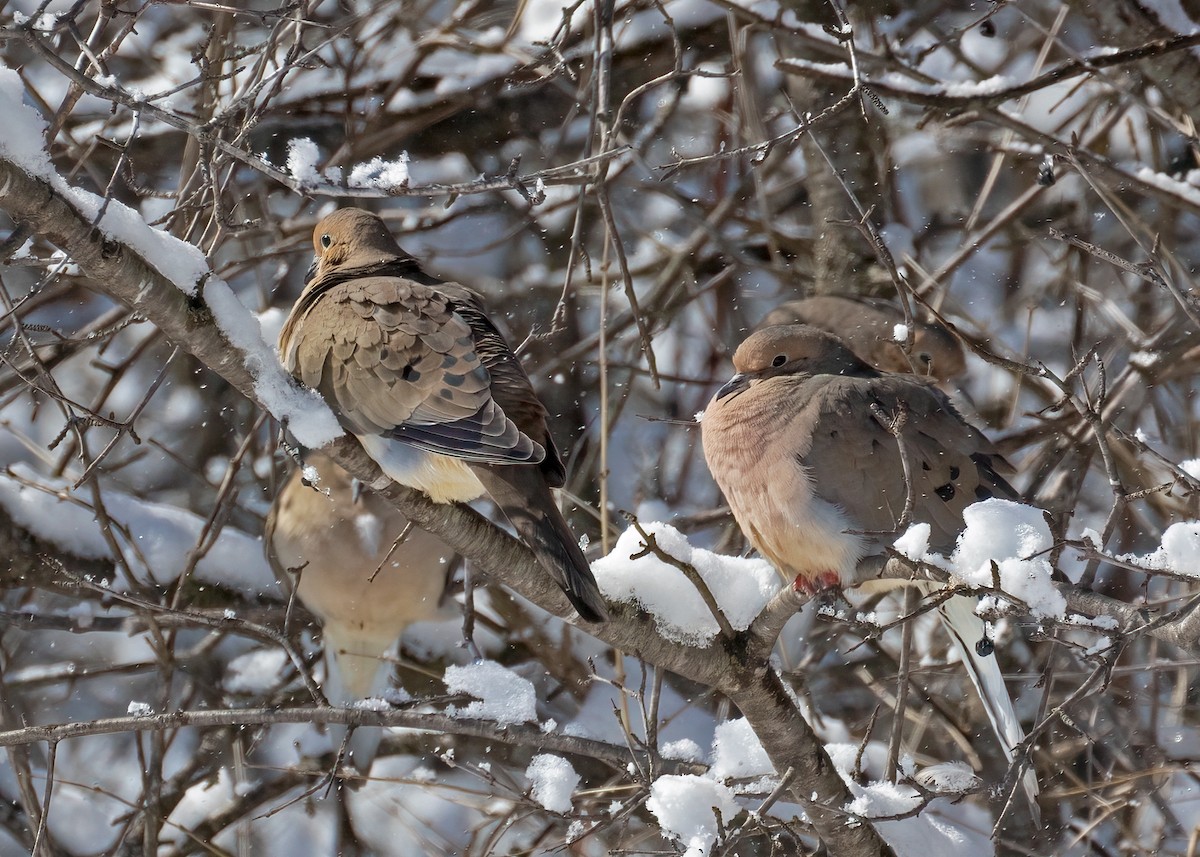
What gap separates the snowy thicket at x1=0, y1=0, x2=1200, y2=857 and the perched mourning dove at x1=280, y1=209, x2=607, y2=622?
0.17 metres

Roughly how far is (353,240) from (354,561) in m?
1.02

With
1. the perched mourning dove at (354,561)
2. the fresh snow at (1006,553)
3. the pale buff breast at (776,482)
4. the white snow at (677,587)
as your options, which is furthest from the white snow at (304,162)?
the perched mourning dove at (354,561)

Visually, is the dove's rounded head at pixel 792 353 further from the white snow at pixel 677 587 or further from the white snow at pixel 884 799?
the white snow at pixel 884 799

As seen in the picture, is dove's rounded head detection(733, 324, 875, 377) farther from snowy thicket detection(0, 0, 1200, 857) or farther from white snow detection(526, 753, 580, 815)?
white snow detection(526, 753, 580, 815)

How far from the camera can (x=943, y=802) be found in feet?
13.3

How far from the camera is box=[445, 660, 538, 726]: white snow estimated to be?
2432 mm

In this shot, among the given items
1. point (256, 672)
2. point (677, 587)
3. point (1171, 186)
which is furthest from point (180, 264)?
point (1171, 186)

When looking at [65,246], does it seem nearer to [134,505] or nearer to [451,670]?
[451,670]

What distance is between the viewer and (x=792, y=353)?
339 centimetres

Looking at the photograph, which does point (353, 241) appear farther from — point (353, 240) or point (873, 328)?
point (873, 328)

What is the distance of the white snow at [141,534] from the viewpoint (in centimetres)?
389

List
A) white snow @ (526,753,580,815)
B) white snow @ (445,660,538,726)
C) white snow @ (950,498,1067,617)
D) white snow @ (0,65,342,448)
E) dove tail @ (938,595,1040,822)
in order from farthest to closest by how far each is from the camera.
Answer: dove tail @ (938,595,1040,822)
white snow @ (526,753,580,815)
white snow @ (445,660,538,726)
white snow @ (950,498,1067,617)
white snow @ (0,65,342,448)

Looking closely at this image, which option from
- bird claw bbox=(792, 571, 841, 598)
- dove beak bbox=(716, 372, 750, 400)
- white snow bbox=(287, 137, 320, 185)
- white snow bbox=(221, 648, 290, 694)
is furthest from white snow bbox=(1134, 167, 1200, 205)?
white snow bbox=(221, 648, 290, 694)

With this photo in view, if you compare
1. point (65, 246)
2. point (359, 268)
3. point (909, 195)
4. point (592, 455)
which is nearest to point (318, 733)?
point (592, 455)
